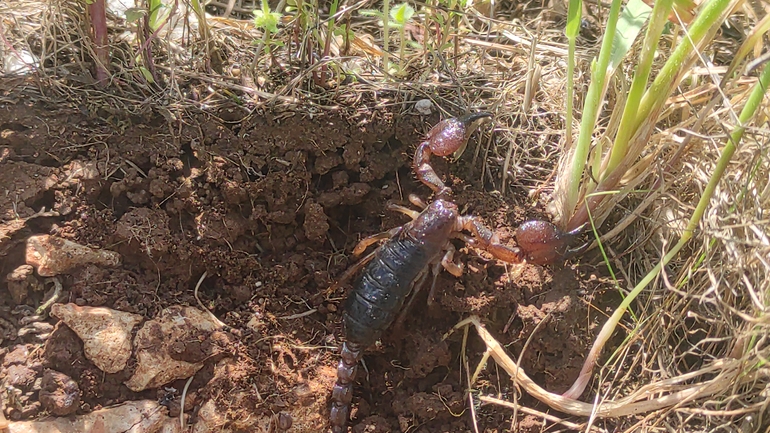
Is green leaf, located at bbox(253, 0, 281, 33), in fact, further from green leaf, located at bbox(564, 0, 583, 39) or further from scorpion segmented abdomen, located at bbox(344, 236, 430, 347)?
green leaf, located at bbox(564, 0, 583, 39)

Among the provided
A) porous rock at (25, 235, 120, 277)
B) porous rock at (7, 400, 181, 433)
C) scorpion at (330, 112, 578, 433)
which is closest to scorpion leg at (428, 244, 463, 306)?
scorpion at (330, 112, 578, 433)

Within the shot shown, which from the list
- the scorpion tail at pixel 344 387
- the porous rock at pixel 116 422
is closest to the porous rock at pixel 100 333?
the porous rock at pixel 116 422

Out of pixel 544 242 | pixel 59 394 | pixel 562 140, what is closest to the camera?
pixel 59 394

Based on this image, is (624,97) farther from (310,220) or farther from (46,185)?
(46,185)

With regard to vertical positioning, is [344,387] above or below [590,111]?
below

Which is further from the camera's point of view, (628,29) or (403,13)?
(403,13)

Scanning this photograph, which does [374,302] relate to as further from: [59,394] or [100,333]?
[59,394]

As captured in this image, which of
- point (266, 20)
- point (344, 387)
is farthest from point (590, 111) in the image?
point (344, 387)

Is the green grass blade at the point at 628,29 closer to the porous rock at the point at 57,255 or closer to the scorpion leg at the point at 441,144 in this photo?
the scorpion leg at the point at 441,144
